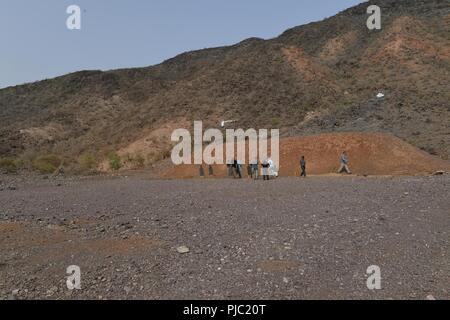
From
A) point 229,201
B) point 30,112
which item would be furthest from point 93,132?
point 229,201

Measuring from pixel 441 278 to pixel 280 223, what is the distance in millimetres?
3642

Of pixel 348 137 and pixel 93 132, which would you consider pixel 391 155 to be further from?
pixel 93 132

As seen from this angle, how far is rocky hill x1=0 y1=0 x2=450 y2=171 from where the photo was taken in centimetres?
3291

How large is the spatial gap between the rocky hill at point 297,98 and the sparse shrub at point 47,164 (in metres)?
0.25

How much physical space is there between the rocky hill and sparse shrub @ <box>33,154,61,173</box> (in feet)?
0.83

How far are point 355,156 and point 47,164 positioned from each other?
2085 centimetres

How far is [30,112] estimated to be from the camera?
67.1m

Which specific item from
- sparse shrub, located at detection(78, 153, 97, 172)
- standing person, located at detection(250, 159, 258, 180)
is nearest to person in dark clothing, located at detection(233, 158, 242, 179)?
standing person, located at detection(250, 159, 258, 180)

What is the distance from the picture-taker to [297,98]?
137ft

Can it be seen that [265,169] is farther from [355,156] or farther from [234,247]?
[234,247]

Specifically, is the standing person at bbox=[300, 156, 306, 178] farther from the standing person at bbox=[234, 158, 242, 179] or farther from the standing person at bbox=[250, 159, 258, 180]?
the standing person at bbox=[234, 158, 242, 179]

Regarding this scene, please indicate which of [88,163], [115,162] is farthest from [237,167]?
[88,163]

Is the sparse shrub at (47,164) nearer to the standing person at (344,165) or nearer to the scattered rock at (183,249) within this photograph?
the standing person at (344,165)
